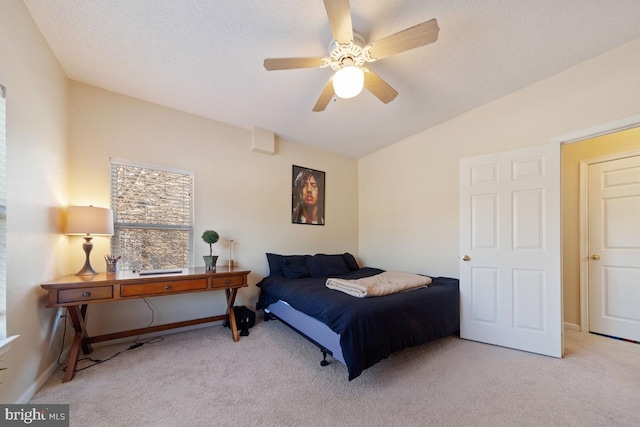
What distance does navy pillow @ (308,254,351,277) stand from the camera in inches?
135

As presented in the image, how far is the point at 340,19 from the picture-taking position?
1458 millimetres

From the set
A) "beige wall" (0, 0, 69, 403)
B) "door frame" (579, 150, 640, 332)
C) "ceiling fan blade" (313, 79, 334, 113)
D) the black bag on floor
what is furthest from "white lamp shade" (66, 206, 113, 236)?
"door frame" (579, 150, 640, 332)

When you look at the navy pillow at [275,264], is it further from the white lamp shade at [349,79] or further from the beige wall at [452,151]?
the white lamp shade at [349,79]

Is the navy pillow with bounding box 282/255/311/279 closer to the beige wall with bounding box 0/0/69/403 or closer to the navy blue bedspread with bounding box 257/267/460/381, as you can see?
the navy blue bedspread with bounding box 257/267/460/381

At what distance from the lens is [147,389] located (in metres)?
1.81

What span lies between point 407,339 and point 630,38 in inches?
118

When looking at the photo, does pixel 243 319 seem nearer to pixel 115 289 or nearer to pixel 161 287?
pixel 161 287

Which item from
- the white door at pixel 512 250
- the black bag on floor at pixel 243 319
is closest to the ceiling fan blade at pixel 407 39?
the white door at pixel 512 250

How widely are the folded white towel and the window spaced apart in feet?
6.00

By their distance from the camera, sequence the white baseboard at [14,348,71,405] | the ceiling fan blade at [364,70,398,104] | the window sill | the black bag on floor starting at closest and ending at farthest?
1. the window sill
2. the white baseboard at [14,348,71,405]
3. the ceiling fan blade at [364,70,398,104]
4. the black bag on floor

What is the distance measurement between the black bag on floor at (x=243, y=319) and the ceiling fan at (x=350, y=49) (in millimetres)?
2562

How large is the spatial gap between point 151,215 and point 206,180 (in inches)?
28.4

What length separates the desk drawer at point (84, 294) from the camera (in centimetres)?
186

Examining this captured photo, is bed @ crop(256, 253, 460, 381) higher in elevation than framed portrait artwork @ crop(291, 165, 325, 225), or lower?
lower
